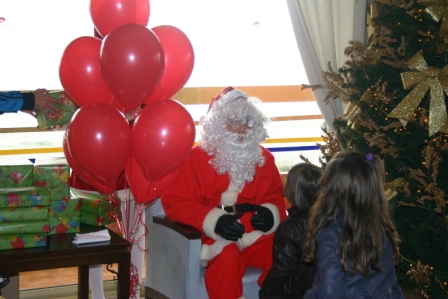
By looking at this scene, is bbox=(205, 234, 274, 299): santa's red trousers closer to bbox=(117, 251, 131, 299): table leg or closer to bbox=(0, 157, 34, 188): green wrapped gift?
bbox=(117, 251, 131, 299): table leg

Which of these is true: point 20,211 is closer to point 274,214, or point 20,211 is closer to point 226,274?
point 226,274

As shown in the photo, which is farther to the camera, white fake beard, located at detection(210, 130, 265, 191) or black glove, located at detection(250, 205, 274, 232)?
white fake beard, located at detection(210, 130, 265, 191)

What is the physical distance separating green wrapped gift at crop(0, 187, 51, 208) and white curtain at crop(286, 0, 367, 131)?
7.39 feet

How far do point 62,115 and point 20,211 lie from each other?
56cm

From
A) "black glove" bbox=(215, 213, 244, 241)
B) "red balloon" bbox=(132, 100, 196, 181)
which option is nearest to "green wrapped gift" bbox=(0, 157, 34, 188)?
"red balloon" bbox=(132, 100, 196, 181)

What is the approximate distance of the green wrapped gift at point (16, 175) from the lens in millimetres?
2951

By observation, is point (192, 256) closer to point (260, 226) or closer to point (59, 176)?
point (260, 226)

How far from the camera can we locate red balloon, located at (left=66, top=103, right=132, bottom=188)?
2758 mm

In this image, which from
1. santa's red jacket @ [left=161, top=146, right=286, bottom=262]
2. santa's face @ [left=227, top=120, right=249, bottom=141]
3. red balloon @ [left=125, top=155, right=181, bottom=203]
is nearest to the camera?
red balloon @ [left=125, top=155, right=181, bottom=203]

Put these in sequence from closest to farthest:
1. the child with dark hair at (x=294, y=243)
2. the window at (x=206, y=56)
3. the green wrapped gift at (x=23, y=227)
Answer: the child with dark hair at (x=294, y=243)
the green wrapped gift at (x=23, y=227)
the window at (x=206, y=56)

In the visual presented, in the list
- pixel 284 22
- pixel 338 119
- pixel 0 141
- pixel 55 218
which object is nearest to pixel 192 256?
pixel 55 218

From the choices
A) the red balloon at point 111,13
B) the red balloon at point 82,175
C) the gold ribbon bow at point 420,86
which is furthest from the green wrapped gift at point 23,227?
the gold ribbon bow at point 420,86

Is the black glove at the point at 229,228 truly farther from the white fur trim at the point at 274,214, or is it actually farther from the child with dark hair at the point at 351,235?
the child with dark hair at the point at 351,235

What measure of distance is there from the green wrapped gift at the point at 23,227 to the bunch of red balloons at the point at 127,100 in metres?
0.31
